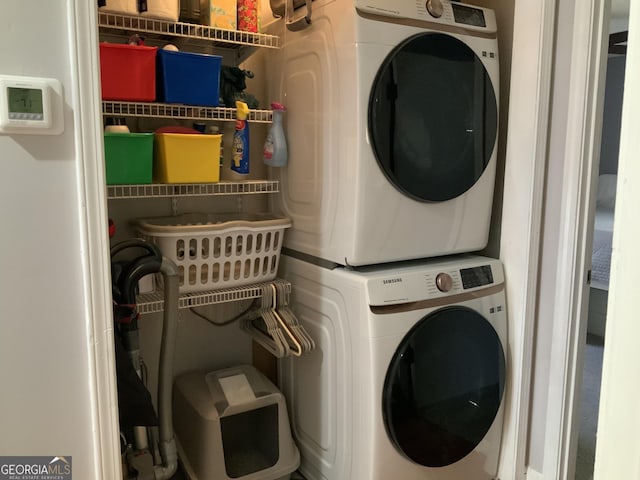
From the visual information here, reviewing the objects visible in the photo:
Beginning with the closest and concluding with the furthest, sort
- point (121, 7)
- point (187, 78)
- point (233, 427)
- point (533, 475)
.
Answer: point (121, 7) → point (187, 78) → point (533, 475) → point (233, 427)

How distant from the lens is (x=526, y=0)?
1777mm

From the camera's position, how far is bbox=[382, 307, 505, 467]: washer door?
167cm

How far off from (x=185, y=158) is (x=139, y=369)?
2.30 feet

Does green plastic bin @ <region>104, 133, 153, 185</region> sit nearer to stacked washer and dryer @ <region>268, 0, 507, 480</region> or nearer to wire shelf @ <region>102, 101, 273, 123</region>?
wire shelf @ <region>102, 101, 273, 123</region>

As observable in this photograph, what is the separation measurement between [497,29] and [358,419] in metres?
1.52

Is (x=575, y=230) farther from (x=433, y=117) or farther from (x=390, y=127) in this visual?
(x=390, y=127)

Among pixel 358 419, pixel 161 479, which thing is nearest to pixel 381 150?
pixel 358 419

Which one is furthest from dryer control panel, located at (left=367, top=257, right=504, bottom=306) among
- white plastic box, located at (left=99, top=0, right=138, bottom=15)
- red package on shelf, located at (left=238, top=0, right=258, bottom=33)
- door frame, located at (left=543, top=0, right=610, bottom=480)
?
white plastic box, located at (left=99, top=0, right=138, bottom=15)

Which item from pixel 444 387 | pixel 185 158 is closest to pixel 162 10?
pixel 185 158

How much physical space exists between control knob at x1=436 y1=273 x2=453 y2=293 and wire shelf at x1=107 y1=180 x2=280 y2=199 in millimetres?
711

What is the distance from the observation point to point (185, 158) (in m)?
1.67

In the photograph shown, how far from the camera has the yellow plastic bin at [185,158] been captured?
1.65 m

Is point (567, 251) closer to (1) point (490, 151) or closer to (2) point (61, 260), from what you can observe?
(1) point (490, 151)

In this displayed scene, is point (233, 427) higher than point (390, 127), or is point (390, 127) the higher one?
point (390, 127)
